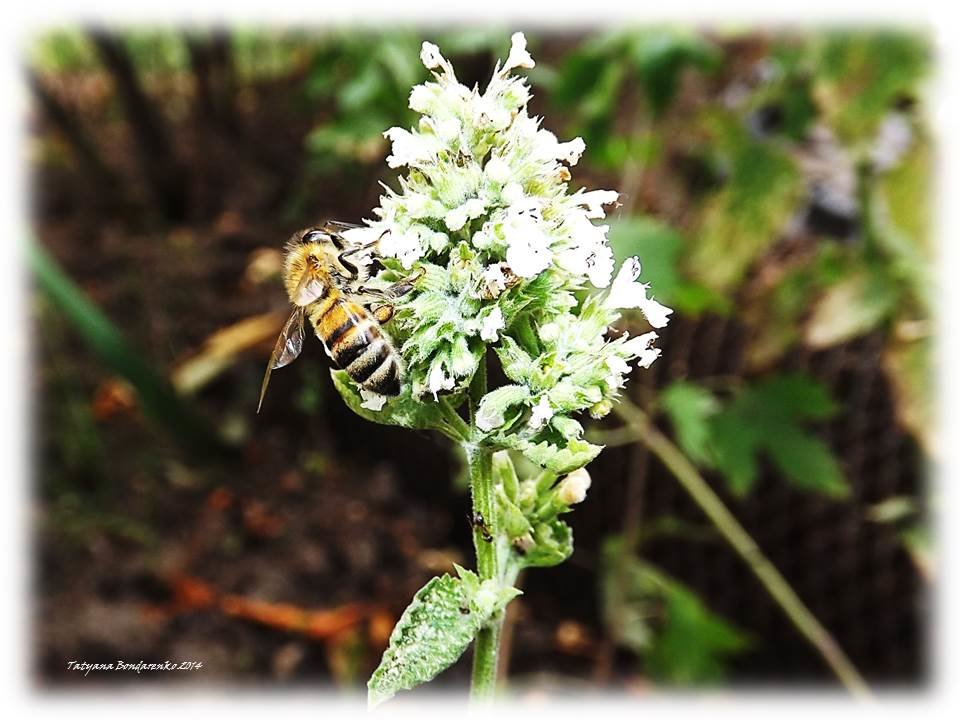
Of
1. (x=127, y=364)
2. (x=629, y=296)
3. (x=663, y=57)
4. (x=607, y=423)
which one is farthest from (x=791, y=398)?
(x=127, y=364)

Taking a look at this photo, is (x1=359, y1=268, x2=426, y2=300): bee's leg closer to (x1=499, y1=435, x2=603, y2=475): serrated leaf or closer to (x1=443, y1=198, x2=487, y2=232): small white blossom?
(x1=443, y1=198, x2=487, y2=232): small white blossom

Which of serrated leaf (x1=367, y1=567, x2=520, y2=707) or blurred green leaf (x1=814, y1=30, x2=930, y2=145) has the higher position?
blurred green leaf (x1=814, y1=30, x2=930, y2=145)

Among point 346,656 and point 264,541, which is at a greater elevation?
point 264,541

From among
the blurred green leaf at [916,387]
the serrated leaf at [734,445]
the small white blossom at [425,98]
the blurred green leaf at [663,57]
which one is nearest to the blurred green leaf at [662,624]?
the serrated leaf at [734,445]

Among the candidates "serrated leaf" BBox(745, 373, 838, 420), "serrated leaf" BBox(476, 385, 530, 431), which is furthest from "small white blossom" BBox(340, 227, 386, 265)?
"serrated leaf" BBox(745, 373, 838, 420)

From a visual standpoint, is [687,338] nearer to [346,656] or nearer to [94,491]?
[346,656]

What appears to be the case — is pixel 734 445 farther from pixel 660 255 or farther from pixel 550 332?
pixel 550 332

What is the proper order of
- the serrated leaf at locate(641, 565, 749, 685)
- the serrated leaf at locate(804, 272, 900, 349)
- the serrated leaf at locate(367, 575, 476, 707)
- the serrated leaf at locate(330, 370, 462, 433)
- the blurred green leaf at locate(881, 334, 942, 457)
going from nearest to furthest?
the serrated leaf at locate(367, 575, 476, 707) < the serrated leaf at locate(330, 370, 462, 433) < the blurred green leaf at locate(881, 334, 942, 457) < the serrated leaf at locate(804, 272, 900, 349) < the serrated leaf at locate(641, 565, 749, 685)

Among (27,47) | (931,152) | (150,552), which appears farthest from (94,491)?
(931,152)
